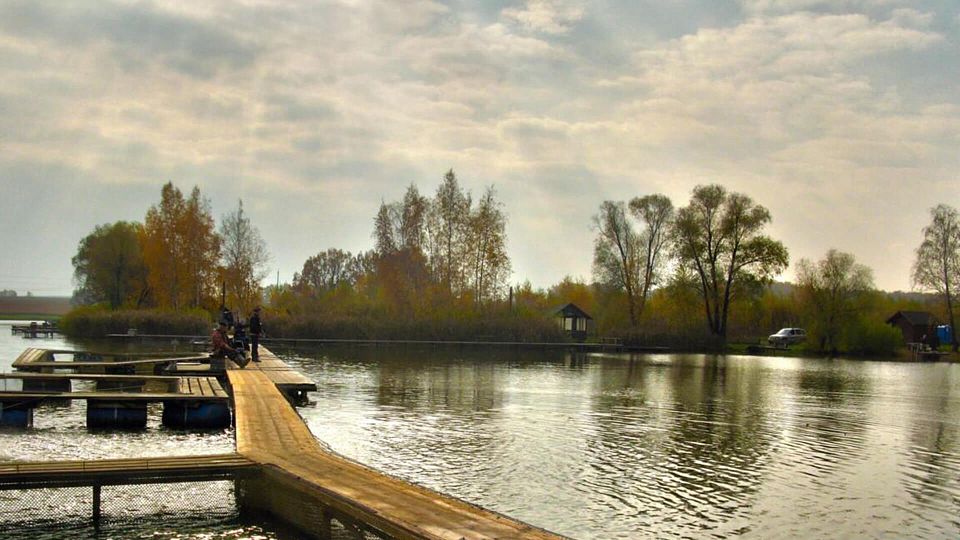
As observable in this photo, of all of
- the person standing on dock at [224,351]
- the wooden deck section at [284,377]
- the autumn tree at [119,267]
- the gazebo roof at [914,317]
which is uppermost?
the autumn tree at [119,267]

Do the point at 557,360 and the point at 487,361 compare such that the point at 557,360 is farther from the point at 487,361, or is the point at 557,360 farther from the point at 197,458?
the point at 197,458

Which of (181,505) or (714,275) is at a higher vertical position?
(714,275)

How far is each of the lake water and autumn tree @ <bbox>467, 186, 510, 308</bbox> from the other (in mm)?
39380

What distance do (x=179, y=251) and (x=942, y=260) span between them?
66.9 meters

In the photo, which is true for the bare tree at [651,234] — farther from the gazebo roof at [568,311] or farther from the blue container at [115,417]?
the blue container at [115,417]

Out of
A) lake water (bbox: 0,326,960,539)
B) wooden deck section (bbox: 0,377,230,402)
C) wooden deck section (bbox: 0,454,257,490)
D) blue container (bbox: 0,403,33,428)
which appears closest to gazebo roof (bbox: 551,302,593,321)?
lake water (bbox: 0,326,960,539)

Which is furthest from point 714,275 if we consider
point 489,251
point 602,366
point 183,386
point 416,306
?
point 183,386

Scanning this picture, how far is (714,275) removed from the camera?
7344cm

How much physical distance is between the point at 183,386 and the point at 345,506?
1305 cm

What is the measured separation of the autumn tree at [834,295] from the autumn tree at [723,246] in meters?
3.73

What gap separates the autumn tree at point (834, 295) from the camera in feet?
234

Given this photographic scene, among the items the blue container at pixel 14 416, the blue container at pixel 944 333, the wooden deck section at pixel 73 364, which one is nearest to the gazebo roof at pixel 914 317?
the blue container at pixel 944 333

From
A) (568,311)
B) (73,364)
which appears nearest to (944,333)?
(568,311)

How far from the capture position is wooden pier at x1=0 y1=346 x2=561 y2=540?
26.6 feet
